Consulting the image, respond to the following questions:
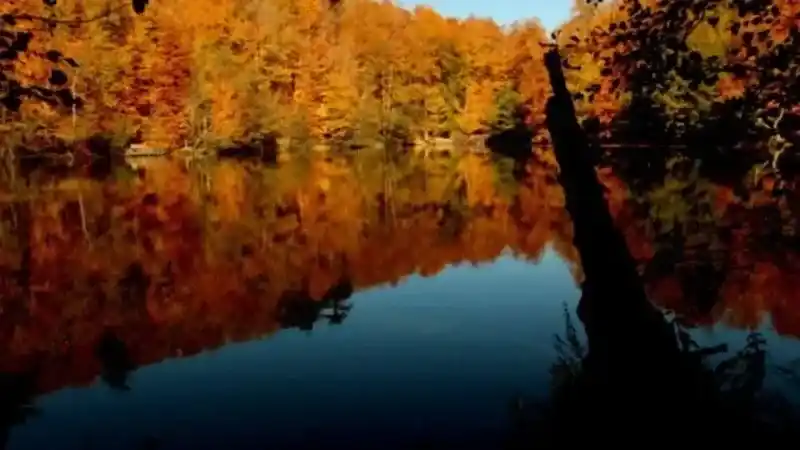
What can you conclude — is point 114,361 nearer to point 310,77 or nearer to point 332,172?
point 332,172

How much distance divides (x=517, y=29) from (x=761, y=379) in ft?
239

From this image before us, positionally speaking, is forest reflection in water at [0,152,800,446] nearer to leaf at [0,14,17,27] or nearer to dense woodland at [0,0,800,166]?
dense woodland at [0,0,800,166]

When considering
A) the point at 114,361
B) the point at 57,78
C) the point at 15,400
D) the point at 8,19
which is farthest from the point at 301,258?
the point at 8,19

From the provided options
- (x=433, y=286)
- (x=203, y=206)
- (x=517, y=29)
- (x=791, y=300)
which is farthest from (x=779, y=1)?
(x=517, y=29)

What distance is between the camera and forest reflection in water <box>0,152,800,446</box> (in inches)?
435

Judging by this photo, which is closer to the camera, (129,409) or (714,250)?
(129,409)

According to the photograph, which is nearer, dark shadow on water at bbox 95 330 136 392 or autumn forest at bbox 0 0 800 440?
autumn forest at bbox 0 0 800 440

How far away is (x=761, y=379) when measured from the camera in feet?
28.2

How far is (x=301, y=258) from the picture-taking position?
59.1 feet

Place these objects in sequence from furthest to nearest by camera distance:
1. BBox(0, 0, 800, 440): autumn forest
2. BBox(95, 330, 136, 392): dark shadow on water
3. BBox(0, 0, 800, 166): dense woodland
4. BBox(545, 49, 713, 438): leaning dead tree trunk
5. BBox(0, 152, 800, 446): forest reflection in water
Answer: BBox(0, 0, 800, 166): dense woodland < BBox(0, 152, 800, 446): forest reflection in water < BBox(95, 330, 136, 392): dark shadow on water < BBox(545, 49, 713, 438): leaning dead tree trunk < BBox(0, 0, 800, 440): autumn forest

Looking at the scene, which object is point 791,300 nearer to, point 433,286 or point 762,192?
point 433,286

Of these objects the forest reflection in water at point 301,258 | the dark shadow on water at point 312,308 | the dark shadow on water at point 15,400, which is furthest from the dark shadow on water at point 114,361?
the dark shadow on water at point 312,308

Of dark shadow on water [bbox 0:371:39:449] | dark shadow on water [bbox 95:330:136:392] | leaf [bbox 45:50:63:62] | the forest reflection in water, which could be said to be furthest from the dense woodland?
leaf [bbox 45:50:63:62]

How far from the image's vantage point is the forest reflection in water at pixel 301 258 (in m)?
11.1
